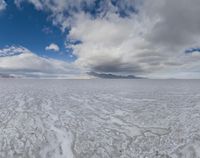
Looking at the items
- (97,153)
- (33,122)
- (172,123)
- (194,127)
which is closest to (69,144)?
(97,153)

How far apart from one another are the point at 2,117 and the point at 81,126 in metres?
7.27

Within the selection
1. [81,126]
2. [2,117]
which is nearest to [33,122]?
[2,117]

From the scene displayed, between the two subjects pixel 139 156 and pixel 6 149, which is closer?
pixel 139 156

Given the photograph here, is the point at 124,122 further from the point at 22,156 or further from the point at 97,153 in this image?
the point at 22,156

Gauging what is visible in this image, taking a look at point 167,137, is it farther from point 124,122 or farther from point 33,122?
point 33,122

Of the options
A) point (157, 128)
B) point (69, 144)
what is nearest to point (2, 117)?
point (69, 144)

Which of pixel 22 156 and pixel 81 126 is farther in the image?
pixel 81 126

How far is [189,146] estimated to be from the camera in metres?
7.82

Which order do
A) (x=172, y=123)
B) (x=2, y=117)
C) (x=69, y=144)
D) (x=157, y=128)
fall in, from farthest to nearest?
(x=2, y=117), (x=172, y=123), (x=157, y=128), (x=69, y=144)

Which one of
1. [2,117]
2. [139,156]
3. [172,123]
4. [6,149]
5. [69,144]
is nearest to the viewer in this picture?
[139,156]

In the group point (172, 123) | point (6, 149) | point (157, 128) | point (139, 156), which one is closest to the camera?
point (139, 156)

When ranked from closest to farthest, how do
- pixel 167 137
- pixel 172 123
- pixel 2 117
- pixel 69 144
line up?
pixel 69 144 → pixel 167 137 → pixel 172 123 → pixel 2 117

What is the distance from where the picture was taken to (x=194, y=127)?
10.6m

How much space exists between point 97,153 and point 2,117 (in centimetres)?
1000
